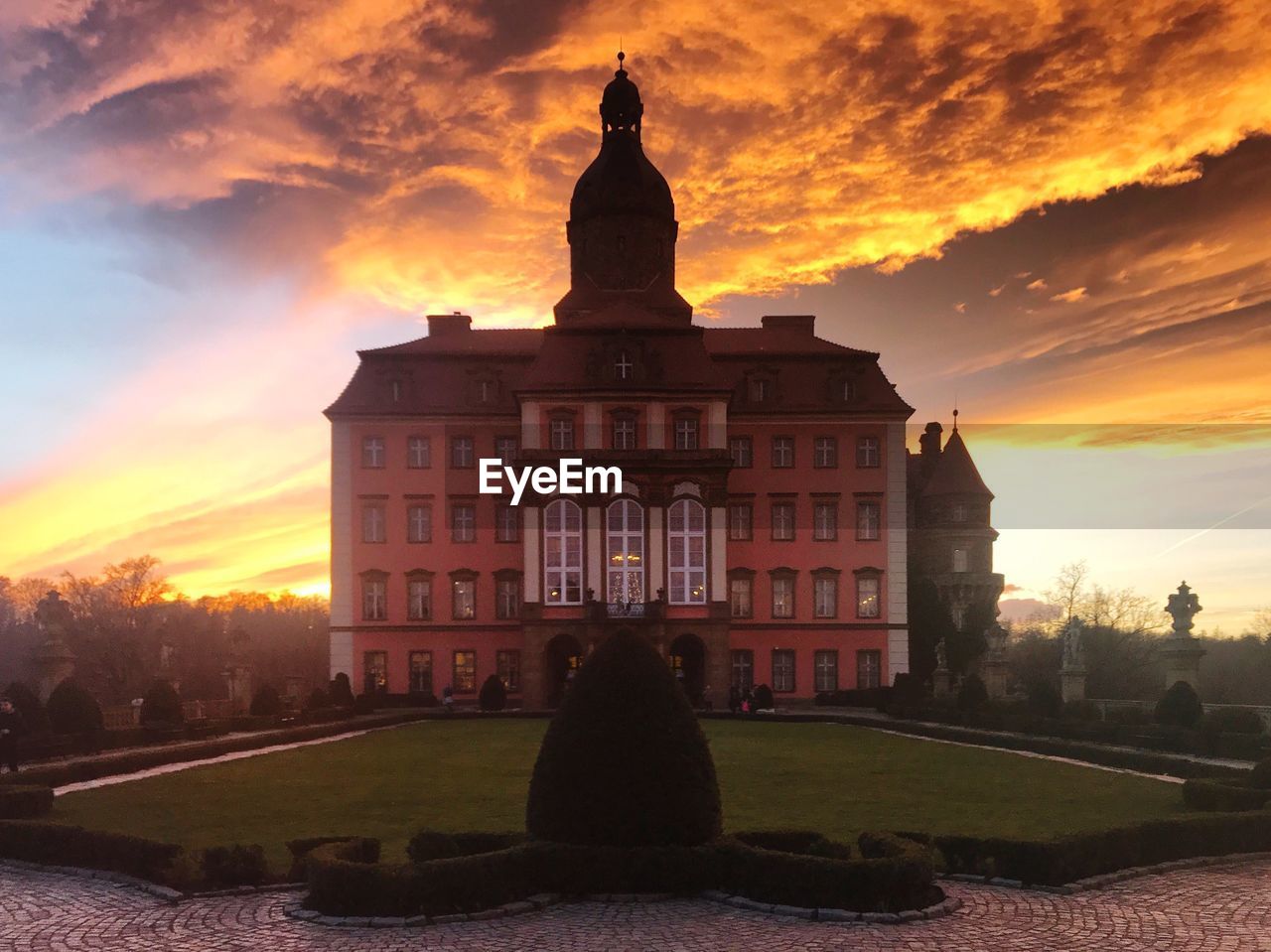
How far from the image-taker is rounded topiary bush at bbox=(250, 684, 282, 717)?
129ft

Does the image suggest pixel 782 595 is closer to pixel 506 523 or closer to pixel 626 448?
pixel 626 448

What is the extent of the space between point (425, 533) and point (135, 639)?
32.2m

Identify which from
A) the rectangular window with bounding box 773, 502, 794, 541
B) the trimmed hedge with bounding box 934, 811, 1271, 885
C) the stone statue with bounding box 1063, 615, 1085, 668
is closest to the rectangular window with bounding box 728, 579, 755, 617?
the rectangular window with bounding box 773, 502, 794, 541

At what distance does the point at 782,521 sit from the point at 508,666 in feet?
44.1

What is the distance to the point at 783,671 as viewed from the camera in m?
51.4

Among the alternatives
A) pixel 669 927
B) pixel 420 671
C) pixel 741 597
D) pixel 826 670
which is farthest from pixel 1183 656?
pixel 420 671

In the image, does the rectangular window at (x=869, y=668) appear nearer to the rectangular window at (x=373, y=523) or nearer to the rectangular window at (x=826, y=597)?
the rectangular window at (x=826, y=597)

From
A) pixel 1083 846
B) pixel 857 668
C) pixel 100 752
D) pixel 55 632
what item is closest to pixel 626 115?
pixel 857 668

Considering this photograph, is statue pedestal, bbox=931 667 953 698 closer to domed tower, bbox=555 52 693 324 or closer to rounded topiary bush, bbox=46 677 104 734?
domed tower, bbox=555 52 693 324

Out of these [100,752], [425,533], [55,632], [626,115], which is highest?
[626,115]

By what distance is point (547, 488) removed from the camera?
159 feet

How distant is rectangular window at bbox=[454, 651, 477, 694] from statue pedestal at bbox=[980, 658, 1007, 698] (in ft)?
69.0

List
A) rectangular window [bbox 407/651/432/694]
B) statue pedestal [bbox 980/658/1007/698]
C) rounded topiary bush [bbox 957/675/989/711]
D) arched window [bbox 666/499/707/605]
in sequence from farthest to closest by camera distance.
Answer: rectangular window [bbox 407/651/432/694], arched window [bbox 666/499/707/605], statue pedestal [bbox 980/658/1007/698], rounded topiary bush [bbox 957/675/989/711]

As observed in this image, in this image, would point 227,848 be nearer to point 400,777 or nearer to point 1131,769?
point 400,777
